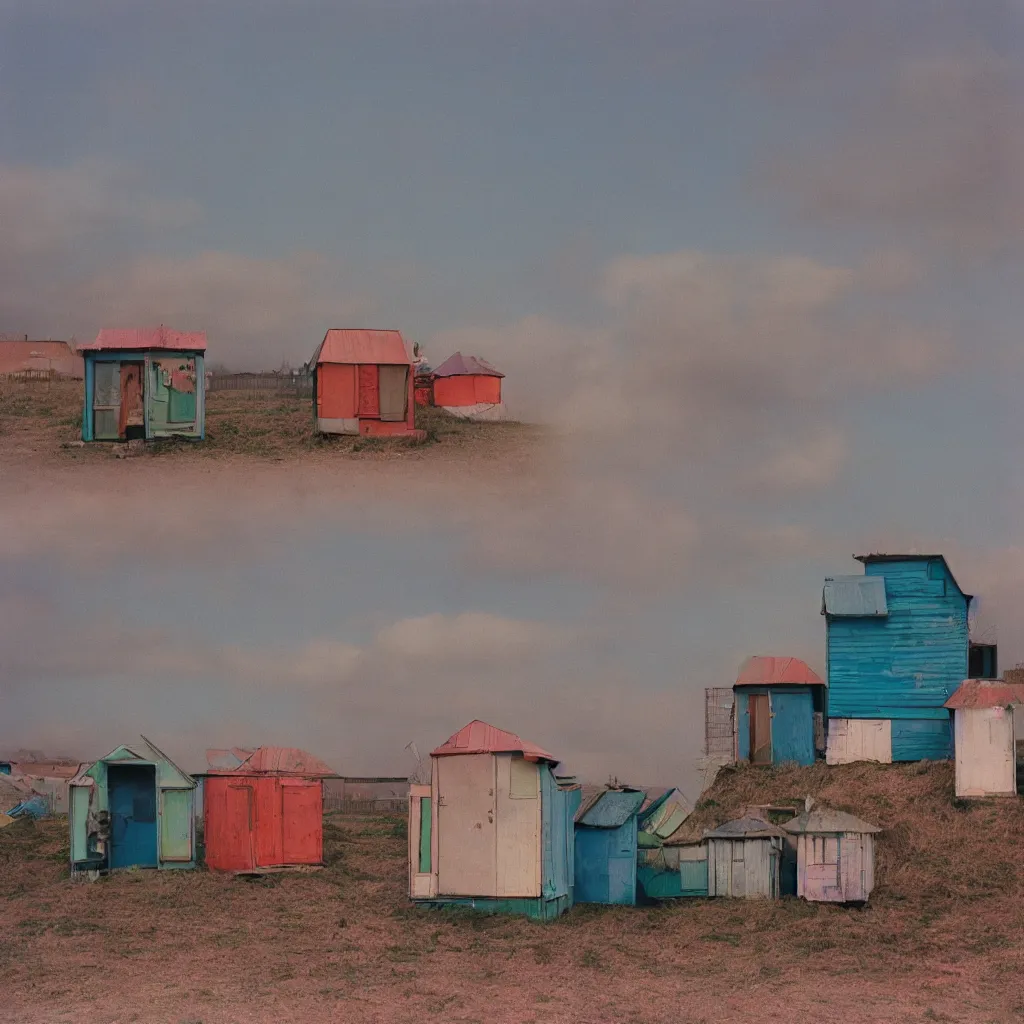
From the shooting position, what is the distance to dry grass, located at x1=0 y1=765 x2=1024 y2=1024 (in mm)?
21016

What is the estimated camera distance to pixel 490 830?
2669cm

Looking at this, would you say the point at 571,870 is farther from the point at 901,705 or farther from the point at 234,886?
the point at 901,705

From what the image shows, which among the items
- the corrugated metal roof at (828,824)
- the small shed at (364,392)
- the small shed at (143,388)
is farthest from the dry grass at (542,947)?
the small shed at (364,392)

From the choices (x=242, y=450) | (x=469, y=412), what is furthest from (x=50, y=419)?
(x=469, y=412)

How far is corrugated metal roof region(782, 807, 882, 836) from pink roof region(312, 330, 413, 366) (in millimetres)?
11927

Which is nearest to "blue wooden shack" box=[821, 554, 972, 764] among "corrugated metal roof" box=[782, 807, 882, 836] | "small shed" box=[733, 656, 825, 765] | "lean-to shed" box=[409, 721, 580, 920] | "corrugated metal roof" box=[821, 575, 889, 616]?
"corrugated metal roof" box=[821, 575, 889, 616]

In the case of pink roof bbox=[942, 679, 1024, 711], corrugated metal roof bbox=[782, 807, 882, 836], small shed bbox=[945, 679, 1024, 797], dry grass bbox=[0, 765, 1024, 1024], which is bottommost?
dry grass bbox=[0, 765, 1024, 1024]

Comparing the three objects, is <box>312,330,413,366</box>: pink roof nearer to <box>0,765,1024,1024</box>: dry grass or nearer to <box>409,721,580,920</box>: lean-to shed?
<box>409,721,580,920</box>: lean-to shed

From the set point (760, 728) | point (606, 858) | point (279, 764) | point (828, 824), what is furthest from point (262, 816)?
point (828, 824)

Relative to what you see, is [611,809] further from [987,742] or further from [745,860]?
[987,742]

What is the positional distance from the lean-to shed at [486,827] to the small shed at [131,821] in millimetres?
6403

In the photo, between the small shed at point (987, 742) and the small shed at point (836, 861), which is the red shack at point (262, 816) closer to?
the small shed at point (836, 861)

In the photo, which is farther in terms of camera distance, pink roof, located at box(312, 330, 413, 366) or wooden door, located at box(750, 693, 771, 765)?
wooden door, located at box(750, 693, 771, 765)

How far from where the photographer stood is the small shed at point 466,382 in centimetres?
3716
